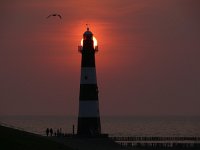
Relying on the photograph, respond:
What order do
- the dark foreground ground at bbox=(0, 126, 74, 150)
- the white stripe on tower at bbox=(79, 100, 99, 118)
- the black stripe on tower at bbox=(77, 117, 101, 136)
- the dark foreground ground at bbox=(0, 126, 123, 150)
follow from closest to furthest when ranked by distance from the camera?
the dark foreground ground at bbox=(0, 126, 74, 150)
the dark foreground ground at bbox=(0, 126, 123, 150)
the white stripe on tower at bbox=(79, 100, 99, 118)
the black stripe on tower at bbox=(77, 117, 101, 136)

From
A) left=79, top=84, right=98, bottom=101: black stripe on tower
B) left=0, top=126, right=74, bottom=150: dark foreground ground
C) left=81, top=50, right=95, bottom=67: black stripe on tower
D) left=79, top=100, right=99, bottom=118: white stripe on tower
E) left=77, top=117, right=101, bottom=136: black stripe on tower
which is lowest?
left=0, top=126, right=74, bottom=150: dark foreground ground

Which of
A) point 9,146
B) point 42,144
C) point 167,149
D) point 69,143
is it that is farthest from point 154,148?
point 9,146

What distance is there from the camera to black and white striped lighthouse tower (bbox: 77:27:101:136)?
54469mm

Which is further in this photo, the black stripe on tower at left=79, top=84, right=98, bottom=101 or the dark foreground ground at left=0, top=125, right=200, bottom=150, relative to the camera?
the black stripe on tower at left=79, top=84, right=98, bottom=101

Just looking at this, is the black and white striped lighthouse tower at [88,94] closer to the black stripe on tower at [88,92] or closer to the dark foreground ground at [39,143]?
the black stripe on tower at [88,92]

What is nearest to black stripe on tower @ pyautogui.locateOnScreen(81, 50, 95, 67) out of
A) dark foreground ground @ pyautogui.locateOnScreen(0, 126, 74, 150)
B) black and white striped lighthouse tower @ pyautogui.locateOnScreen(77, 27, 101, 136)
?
black and white striped lighthouse tower @ pyautogui.locateOnScreen(77, 27, 101, 136)

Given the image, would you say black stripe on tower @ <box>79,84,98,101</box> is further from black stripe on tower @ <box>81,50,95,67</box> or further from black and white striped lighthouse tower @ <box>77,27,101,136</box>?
black stripe on tower @ <box>81,50,95,67</box>

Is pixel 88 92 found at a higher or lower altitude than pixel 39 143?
higher

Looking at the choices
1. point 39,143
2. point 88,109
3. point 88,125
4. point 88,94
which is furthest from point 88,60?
point 39,143

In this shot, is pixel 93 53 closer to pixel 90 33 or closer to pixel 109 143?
pixel 90 33

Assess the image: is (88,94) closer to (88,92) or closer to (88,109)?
(88,92)

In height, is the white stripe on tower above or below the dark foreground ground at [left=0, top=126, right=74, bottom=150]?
above

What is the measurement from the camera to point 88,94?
54.4 meters

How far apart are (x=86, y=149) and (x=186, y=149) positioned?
21.9 metres
